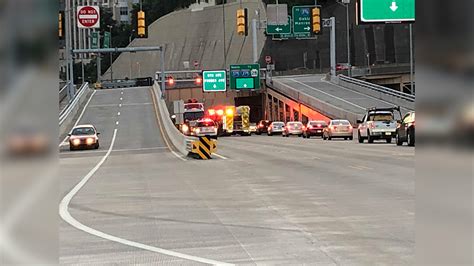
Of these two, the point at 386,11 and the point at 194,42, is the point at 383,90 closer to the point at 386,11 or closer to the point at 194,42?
the point at 386,11

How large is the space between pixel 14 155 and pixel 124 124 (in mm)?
53468

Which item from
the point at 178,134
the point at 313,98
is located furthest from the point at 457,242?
the point at 313,98

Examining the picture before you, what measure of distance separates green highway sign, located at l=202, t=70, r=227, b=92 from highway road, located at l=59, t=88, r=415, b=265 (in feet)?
168

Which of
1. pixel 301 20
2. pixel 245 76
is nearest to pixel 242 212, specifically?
pixel 301 20

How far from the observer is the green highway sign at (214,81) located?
76750 mm

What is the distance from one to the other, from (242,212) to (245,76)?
6184 cm

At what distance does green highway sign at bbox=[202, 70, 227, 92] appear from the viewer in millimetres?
76750

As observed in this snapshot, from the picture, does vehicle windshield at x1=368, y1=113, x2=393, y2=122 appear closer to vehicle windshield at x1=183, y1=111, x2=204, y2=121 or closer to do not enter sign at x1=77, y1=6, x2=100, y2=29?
do not enter sign at x1=77, y1=6, x2=100, y2=29

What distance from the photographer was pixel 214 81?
253 feet

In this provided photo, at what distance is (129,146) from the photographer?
133 ft

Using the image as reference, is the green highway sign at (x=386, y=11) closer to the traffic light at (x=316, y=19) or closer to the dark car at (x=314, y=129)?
the traffic light at (x=316, y=19)

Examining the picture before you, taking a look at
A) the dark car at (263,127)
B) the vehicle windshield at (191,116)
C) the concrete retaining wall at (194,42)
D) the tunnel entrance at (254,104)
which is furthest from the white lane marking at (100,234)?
the concrete retaining wall at (194,42)

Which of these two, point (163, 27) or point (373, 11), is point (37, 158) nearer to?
point (373, 11)

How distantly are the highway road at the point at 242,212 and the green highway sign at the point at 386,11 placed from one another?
1064 centimetres
